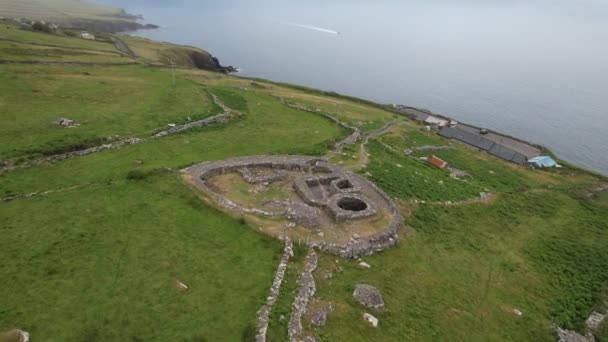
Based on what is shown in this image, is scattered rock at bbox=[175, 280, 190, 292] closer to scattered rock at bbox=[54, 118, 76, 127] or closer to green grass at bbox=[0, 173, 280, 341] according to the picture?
green grass at bbox=[0, 173, 280, 341]

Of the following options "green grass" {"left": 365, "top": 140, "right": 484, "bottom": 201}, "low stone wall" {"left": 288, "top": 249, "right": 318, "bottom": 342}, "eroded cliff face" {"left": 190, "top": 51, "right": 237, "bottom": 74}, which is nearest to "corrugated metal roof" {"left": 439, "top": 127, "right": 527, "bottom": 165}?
"green grass" {"left": 365, "top": 140, "right": 484, "bottom": 201}

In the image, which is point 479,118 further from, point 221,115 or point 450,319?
point 450,319

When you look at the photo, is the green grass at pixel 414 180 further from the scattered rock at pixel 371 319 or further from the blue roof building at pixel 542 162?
the blue roof building at pixel 542 162

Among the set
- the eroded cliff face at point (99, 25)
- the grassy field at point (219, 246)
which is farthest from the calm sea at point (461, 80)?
the grassy field at point (219, 246)

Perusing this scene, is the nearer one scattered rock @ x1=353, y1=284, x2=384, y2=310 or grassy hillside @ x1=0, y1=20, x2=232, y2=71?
scattered rock @ x1=353, y1=284, x2=384, y2=310

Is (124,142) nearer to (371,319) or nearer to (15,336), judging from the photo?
(15,336)

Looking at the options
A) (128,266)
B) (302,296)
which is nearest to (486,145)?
(302,296)
